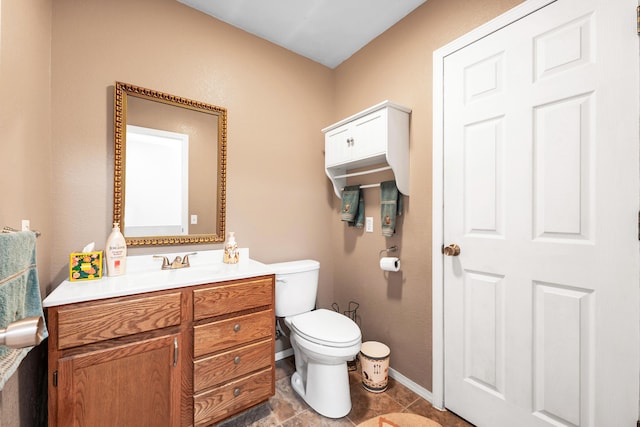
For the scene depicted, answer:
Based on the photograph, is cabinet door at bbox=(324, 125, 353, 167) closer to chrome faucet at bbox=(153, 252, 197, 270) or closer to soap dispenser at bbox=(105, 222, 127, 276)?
chrome faucet at bbox=(153, 252, 197, 270)

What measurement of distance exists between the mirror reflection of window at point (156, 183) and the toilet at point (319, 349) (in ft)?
2.49

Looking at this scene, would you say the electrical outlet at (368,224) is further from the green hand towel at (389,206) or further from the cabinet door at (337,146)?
the cabinet door at (337,146)

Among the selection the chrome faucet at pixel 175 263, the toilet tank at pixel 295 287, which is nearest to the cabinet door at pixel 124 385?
the chrome faucet at pixel 175 263

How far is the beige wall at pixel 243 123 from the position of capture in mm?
1214

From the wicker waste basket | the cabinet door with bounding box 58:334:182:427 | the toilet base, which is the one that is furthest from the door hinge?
the wicker waste basket

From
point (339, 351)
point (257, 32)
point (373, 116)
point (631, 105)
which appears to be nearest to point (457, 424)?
point (339, 351)

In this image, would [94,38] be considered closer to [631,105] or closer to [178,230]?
[178,230]

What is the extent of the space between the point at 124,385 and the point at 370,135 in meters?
1.88

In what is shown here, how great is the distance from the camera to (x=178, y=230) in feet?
5.76

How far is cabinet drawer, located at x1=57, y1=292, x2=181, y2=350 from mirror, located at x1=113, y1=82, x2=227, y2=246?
525 mm

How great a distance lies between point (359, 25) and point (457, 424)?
2.61 meters

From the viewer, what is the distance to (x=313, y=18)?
1.90 m

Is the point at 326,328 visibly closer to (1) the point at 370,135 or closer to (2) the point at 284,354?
(2) the point at 284,354

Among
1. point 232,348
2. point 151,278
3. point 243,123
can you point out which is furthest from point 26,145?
point 232,348
